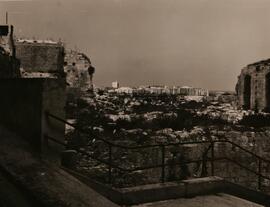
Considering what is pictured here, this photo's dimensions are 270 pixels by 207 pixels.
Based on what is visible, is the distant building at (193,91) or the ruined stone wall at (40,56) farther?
the distant building at (193,91)

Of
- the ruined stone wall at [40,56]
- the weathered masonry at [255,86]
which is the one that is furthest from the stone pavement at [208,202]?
the ruined stone wall at [40,56]

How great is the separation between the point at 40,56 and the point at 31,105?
80.5ft

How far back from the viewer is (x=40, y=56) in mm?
28906

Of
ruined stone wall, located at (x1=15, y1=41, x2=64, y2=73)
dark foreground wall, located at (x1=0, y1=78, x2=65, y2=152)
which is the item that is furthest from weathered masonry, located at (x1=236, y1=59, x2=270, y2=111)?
dark foreground wall, located at (x1=0, y1=78, x2=65, y2=152)

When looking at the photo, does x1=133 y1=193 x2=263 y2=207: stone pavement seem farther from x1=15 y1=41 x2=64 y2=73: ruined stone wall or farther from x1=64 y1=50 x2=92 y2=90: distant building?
x1=15 y1=41 x2=64 y2=73: ruined stone wall

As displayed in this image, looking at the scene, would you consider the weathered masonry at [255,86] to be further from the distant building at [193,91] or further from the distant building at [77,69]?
the distant building at [77,69]

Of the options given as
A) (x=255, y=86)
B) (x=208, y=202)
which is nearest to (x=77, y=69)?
(x=255, y=86)

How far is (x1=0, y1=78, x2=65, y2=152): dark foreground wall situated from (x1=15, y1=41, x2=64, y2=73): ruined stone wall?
23.4 meters

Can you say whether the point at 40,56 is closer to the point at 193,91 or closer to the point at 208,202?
the point at 193,91

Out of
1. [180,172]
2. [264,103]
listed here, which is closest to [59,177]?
[180,172]

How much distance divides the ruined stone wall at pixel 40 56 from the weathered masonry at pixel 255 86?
1256 cm

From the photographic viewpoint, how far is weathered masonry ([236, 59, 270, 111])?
24906mm

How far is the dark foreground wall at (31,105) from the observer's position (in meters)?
5.11

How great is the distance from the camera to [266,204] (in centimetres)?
814
